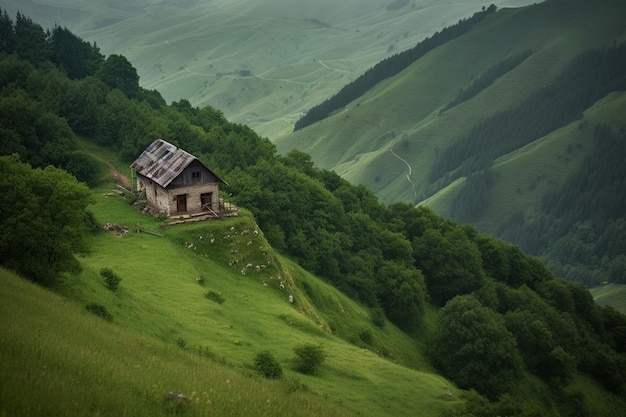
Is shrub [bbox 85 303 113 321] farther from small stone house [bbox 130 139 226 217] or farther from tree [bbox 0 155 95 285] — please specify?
small stone house [bbox 130 139 226 217]

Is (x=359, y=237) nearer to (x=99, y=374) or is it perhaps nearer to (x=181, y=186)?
(x=181, y=186)

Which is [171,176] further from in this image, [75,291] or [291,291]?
[75,291]

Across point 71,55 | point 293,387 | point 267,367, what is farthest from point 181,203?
point 71,55

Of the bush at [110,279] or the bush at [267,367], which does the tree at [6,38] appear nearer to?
the bush at [110,279]

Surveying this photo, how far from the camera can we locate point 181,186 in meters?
68.4

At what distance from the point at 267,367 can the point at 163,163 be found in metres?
38.5

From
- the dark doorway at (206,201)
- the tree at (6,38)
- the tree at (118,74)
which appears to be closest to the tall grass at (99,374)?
the dark doorway at (206,201)

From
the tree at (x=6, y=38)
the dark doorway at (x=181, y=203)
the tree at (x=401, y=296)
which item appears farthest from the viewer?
the tree at (x=6, y=38)

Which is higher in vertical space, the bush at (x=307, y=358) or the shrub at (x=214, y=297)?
the shrub at (x=214, y=297)

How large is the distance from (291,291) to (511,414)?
25402mm

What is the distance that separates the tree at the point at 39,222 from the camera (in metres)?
37.5

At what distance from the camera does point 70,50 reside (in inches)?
4500

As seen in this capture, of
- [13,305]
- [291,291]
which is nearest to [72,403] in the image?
[13,305]

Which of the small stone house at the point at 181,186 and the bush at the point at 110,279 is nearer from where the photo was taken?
the bush at the point at 110,279
